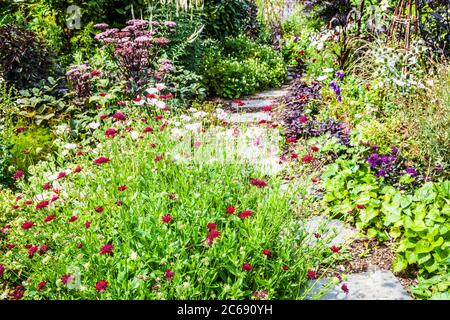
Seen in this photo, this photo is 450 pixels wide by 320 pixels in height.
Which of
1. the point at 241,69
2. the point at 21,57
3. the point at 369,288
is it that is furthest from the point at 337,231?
the point at 241,69

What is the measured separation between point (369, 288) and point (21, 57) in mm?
4164

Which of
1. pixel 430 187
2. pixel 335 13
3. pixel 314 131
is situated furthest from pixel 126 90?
pixel 335 13

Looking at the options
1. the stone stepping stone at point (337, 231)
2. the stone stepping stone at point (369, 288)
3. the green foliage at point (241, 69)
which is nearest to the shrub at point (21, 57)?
the green foliage at point (241, 69)

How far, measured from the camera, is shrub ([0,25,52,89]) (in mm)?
4656

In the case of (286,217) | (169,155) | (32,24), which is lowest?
(286,217)

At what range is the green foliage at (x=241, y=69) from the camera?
6.56 m

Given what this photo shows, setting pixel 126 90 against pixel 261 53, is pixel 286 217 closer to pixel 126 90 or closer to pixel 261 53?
pixel 126 90

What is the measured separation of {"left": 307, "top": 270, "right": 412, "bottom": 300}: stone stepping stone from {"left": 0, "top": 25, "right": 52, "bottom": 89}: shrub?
12.8 feet

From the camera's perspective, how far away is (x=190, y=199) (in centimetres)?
234

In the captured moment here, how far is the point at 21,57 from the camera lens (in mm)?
4691

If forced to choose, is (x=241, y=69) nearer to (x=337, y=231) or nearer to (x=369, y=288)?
(x=337, y=231)
